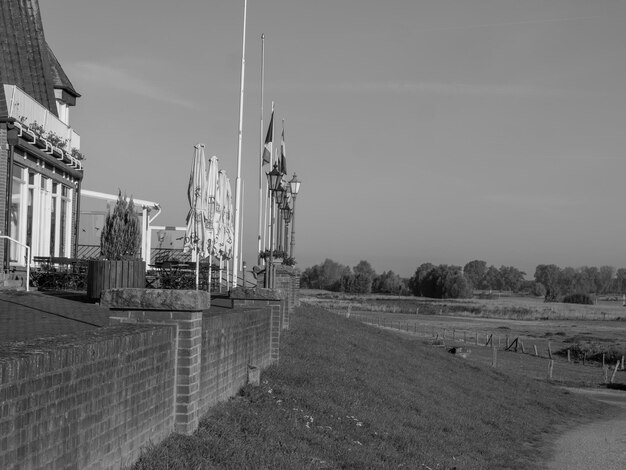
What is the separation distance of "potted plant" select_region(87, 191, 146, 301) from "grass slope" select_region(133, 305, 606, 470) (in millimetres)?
2451

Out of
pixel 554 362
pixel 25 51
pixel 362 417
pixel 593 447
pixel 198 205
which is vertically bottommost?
pixel 554 362

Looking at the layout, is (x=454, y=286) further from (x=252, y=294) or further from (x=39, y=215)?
(x=252, y=294)

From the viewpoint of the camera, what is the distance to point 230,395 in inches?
435

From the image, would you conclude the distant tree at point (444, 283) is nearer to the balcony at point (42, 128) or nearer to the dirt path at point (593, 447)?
the dirt path at point (593, 447)

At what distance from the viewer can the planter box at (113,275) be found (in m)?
12.1

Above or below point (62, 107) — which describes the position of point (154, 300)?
below

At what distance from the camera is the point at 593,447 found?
17875 mm

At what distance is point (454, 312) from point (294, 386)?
11443cm

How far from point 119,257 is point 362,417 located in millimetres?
4451

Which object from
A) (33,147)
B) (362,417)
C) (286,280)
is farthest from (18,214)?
(362,417)

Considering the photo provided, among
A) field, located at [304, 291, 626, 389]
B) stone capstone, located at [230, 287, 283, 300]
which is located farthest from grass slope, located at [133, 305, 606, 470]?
field, located at [304, 291, 626, 389]

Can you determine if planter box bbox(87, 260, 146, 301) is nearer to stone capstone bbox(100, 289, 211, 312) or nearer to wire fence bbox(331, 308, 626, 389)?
stone capstone bbox(100, 289, 211, 312)

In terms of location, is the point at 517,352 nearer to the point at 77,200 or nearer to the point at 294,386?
the point at 77,200

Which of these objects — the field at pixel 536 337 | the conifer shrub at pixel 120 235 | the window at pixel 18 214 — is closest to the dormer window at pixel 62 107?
the window at pixel 18 214
